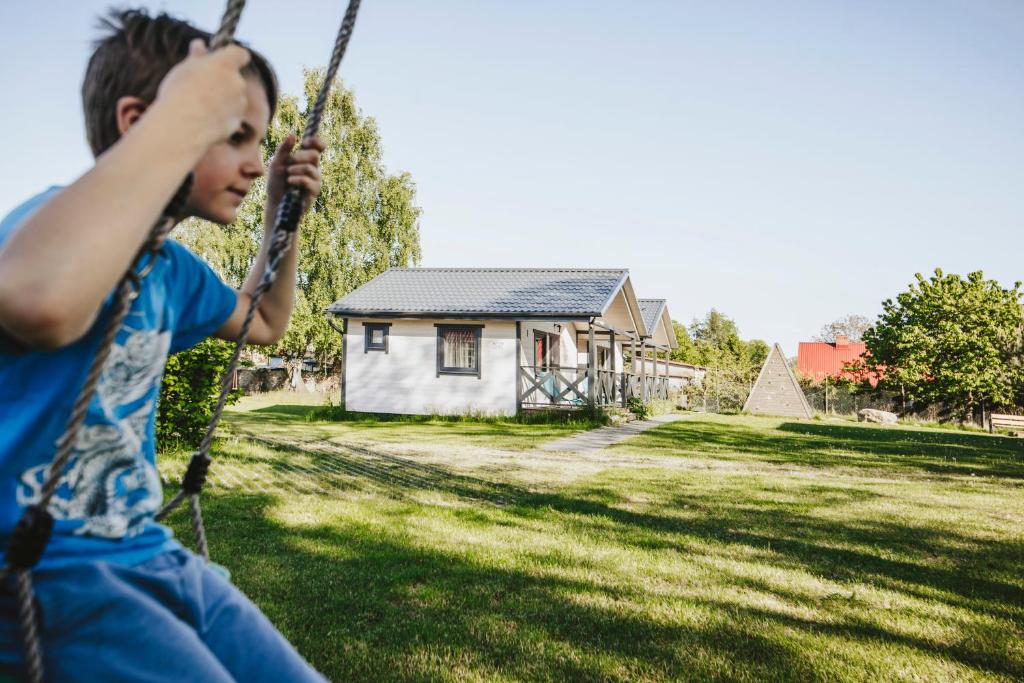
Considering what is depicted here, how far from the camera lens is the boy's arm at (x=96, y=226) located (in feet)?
2.84

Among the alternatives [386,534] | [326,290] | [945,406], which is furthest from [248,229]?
[945,406]

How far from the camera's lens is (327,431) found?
1566 cm

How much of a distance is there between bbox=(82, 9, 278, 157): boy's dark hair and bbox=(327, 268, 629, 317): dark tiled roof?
18169 mm

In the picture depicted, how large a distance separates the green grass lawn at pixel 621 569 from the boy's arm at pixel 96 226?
2556 mm

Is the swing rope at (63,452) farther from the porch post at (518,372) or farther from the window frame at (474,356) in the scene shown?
the window frame at (474,356)

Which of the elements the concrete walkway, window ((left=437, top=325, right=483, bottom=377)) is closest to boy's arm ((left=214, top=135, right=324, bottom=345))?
the concrete walkway

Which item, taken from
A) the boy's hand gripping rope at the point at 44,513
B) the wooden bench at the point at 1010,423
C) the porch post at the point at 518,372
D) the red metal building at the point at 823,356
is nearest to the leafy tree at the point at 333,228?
the porch post at the point at 518,372

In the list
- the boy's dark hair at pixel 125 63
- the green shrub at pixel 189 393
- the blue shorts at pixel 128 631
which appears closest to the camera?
the blue shorts at pixel 128 631

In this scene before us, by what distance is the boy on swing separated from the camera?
89 cm

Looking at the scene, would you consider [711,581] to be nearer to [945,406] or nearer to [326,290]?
[326,290]

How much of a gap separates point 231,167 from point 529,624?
9.88 ft

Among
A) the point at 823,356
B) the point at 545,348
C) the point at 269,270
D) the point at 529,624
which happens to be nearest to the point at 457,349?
the point at 545,348

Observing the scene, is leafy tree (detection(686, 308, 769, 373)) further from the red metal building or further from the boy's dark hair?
the boy's dark hair

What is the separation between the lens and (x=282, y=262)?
167 centimetres
